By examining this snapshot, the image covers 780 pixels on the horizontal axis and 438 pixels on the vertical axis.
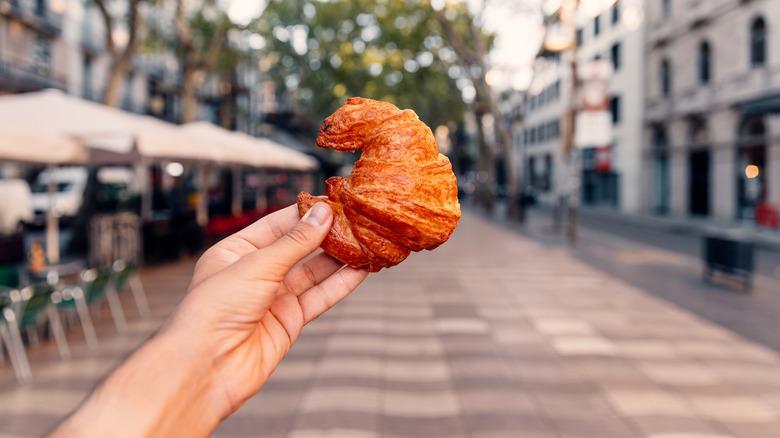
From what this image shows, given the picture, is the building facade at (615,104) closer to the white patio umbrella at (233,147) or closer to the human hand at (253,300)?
the white patio umbrella at (233,147)

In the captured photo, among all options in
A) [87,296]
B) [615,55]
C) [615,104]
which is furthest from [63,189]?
[615,55]

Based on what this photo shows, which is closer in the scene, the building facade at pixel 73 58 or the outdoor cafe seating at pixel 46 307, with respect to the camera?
the outdoor cafe seating at pixel 46 307

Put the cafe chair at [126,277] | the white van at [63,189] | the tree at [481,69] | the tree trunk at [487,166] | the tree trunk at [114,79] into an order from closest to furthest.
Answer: the cafe chair at [126,277] < the tree trunk at [114,79] < the white van at [63,189] < the tree at [481,69] < the tree trunk at [487,166]

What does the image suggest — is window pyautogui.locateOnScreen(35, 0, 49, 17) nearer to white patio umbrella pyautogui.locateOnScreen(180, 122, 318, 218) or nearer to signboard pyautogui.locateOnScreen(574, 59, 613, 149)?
white patio umbrella pyautogui.locateOnScreen(180, 122, 318, 218)

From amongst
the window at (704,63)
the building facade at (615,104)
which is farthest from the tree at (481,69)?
the window at (704,63)

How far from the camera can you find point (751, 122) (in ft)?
74.0

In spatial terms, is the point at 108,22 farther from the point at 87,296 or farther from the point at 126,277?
the point at 87,296

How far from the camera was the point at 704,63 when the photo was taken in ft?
85.7

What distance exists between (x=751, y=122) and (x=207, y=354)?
87.3ft

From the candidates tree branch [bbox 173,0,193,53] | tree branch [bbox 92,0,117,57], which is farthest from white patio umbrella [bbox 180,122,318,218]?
tree branch [bbox 173,0,193,53]

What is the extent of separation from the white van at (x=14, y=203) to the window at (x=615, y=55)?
109ft

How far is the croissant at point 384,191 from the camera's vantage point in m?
2.15

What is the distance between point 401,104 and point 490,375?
3361 cm

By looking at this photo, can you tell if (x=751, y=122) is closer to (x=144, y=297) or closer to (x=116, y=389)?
(x=144, y=297)
